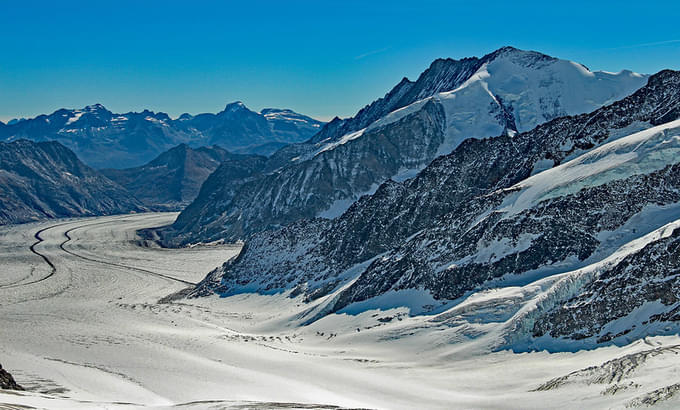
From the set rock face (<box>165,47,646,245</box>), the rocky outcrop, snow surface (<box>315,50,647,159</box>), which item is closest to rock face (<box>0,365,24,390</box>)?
the rocky outcrop

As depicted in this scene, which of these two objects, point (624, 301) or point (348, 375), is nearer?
point (624, 301)

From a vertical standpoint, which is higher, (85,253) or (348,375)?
(85,253)

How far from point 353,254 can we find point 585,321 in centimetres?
5465

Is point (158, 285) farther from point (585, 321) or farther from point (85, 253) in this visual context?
point (585, 321)

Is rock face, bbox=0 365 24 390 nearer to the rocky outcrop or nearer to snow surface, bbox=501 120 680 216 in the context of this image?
the rocky outcrop

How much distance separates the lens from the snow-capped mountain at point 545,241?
5175 cm

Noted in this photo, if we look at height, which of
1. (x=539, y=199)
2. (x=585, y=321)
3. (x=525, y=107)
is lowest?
(x=585, y=321)

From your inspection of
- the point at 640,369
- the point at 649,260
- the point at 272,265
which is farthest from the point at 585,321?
the point at 272,265

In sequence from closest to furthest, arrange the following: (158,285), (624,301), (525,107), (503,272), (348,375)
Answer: (624,301) → (348,375) → (503,272) → (158,285) → (525,107)

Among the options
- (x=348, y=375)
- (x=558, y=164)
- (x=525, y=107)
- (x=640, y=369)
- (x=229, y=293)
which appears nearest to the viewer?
(x=640, y=369)

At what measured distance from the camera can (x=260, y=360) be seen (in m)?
64.8

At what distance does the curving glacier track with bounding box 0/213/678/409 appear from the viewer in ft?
151

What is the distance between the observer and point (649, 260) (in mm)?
51094

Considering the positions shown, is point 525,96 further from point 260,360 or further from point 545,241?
point 260,360
